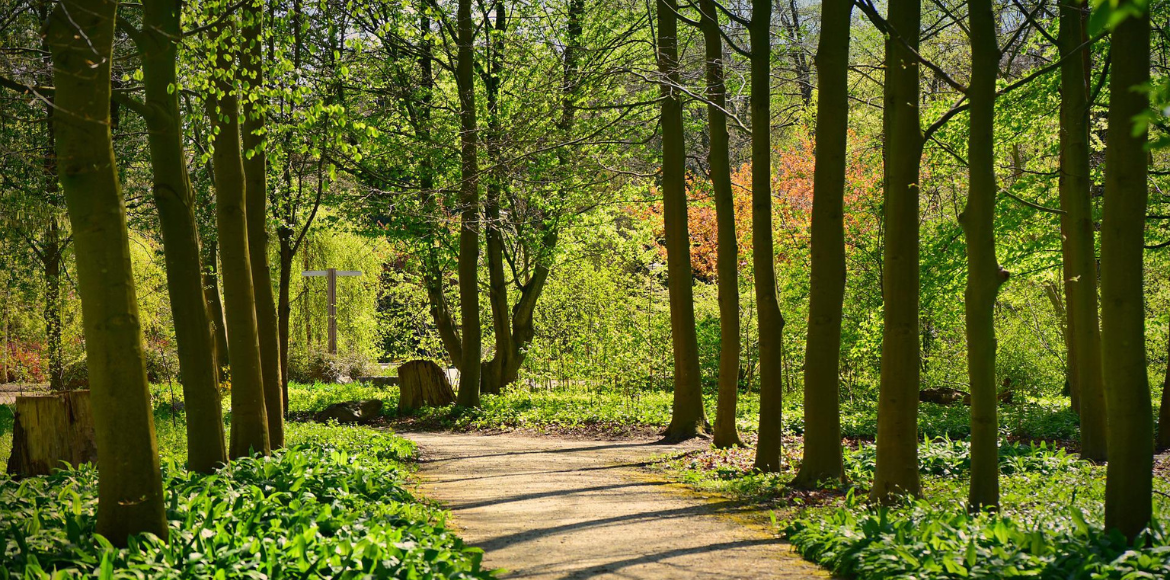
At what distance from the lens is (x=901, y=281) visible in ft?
21.9

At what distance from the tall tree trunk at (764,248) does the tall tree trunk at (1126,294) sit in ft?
14.0

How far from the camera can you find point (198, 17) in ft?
23.7

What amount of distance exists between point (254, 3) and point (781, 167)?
907 inches

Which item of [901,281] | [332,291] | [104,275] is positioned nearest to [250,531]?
[104,275]

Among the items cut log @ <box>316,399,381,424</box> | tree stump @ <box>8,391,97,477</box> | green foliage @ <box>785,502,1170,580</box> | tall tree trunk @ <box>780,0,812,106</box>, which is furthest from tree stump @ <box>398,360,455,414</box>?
green foliage @ <box>785,502,1170,580</box>

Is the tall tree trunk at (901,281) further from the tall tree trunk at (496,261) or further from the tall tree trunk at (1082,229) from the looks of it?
the tall tree trunk at (496,261)

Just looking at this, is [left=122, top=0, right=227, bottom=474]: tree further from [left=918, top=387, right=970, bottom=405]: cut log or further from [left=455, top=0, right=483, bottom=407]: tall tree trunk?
[left=918, top=387, right=970, bottom=405]: cut log

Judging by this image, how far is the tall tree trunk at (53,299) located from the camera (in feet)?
53.5

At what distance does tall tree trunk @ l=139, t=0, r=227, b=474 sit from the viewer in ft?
20.3

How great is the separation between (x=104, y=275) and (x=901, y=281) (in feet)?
17.3

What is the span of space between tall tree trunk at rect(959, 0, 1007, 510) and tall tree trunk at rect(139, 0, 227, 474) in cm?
537

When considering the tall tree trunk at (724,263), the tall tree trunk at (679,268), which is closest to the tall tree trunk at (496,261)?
the tall tree trunk at (679,268)

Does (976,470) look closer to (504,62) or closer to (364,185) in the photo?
(504,62)

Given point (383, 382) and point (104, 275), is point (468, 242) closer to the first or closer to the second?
point (383, 382)
